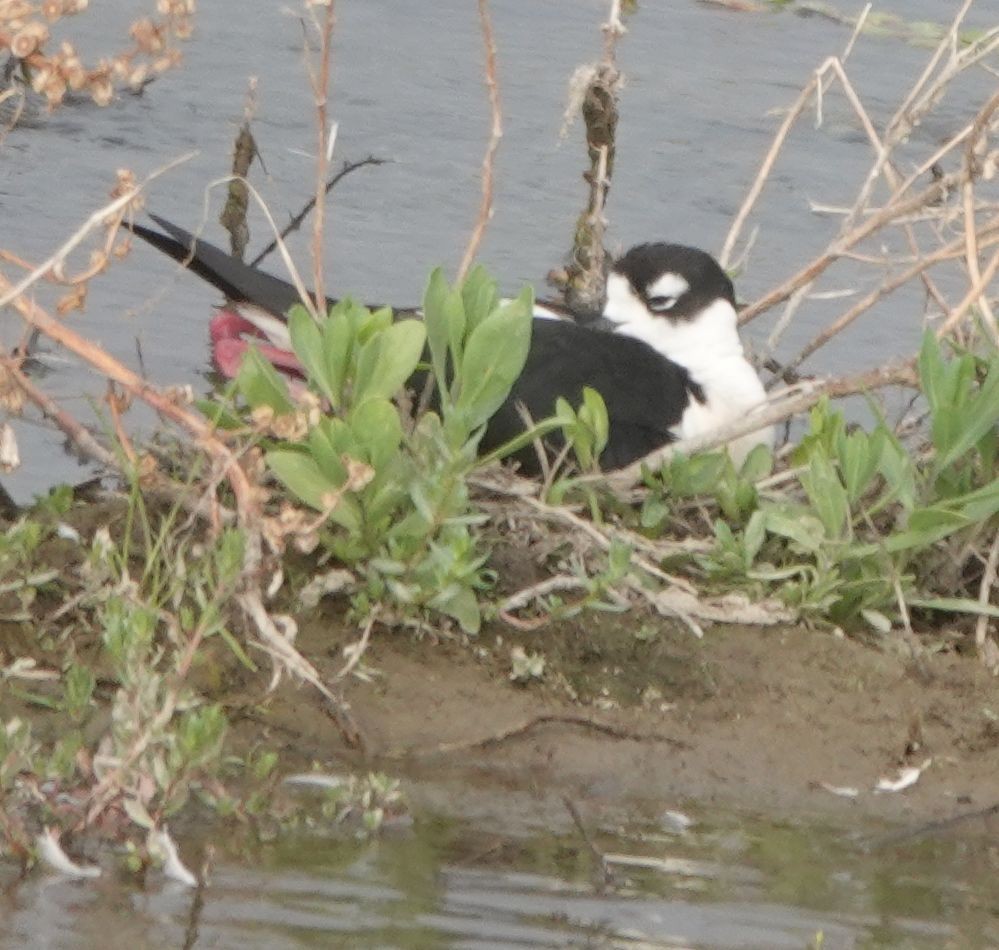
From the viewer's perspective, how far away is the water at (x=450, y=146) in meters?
7.07

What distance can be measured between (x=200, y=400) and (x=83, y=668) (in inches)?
33.4

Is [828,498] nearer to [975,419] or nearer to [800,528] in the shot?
[800,528]

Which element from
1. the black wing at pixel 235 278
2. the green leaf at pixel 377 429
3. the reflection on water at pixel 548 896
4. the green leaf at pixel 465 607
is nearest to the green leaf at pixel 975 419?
the reflection on water at pixel 548 896

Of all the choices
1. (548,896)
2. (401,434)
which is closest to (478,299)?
(401,434)

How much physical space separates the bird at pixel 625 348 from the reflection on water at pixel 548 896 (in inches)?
46.9

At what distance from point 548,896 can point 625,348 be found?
1.98 m

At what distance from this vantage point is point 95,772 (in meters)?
3.55

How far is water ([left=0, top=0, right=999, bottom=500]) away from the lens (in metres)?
7.07

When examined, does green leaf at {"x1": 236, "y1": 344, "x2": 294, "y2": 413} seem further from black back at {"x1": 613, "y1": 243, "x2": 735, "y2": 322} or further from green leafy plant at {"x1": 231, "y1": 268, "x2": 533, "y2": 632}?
black back at {"x1": 613, "y1": 243, "x2": 735, "y2": 322}

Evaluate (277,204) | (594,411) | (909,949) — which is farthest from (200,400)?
(277,204)

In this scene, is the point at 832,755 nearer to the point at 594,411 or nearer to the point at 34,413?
the point at 594,411

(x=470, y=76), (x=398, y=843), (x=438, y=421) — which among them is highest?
(x=438, y=421)

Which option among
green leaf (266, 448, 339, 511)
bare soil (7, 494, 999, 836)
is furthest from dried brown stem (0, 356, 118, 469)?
green leaf (266, 448, 339, 511)

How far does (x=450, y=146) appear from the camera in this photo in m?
8.51
